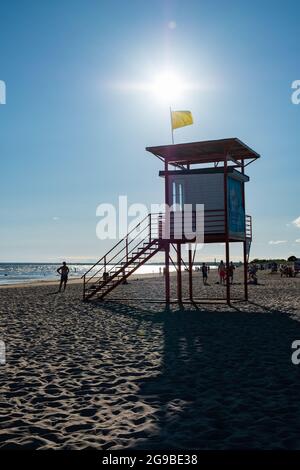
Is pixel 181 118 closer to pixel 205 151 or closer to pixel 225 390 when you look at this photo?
pixel 205 151

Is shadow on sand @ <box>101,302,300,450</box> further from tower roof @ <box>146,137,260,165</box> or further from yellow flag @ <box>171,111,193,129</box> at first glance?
yellow flag @ <box>171,111,193,129</box>

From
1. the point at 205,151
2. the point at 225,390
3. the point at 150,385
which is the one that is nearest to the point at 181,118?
the point at 205,151

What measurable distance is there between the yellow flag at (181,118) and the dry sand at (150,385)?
11518mm

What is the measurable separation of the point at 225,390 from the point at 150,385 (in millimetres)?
1315

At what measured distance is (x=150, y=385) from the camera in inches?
323

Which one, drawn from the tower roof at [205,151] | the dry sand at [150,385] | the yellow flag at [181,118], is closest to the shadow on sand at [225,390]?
the dry sand at [150,385]

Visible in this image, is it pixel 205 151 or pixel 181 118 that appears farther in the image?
pixel 181 118

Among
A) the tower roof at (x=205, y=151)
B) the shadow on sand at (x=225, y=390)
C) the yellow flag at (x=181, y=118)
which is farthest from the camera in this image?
the yellow flag at (x=181, y=118)

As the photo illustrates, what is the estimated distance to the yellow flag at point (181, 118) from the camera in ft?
77.6

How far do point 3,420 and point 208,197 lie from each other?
17.0m

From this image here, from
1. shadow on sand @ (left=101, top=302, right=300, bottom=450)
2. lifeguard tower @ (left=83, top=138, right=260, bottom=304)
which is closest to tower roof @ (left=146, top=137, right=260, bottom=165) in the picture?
lifeguard tower @ (left=83, top=138, right=260, bottom=304)

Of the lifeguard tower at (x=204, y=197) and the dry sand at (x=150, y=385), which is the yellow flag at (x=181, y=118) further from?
the dry sand at (x=150, y=385)
